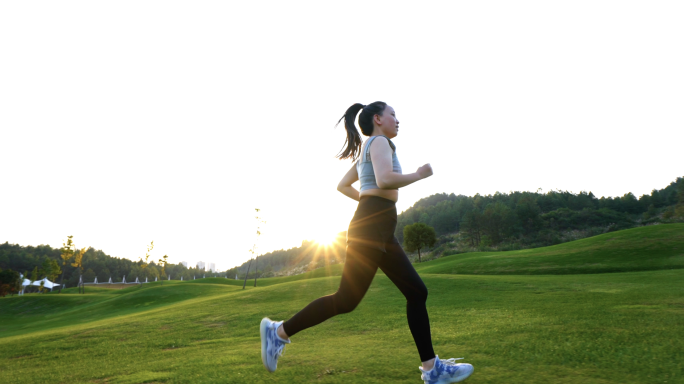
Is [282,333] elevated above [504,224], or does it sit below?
below

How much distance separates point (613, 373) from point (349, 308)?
223 centimetres

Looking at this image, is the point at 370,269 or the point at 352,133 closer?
the point at 370,269

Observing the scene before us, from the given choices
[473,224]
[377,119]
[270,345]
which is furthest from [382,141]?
[473,224]

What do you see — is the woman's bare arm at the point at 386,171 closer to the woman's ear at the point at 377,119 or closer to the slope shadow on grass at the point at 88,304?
the woman's ear at the point at 377,119

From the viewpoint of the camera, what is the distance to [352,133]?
12.1 ft

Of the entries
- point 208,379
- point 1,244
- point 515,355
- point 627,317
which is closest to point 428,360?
point 515,355

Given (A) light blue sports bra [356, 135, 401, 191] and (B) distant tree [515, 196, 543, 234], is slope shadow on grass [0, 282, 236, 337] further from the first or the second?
(B) distant tree [515, 196, 543, 234]

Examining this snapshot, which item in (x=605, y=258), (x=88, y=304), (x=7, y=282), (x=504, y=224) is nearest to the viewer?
(x=605, y=258)

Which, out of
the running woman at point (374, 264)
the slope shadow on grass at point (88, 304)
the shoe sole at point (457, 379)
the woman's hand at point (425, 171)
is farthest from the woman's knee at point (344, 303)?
the slope shadow on grass at point (88, 304)

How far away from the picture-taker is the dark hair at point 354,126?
3.52m

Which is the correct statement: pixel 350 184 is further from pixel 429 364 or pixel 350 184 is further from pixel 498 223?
pixel 498 223

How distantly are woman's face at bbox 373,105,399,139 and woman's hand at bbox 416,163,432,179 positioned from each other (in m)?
0.66

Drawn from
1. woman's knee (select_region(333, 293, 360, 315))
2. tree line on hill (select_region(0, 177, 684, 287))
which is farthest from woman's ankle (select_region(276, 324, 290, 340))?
tree line on hill (select_region(0, 177, 684, 287))

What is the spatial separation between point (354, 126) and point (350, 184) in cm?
60
